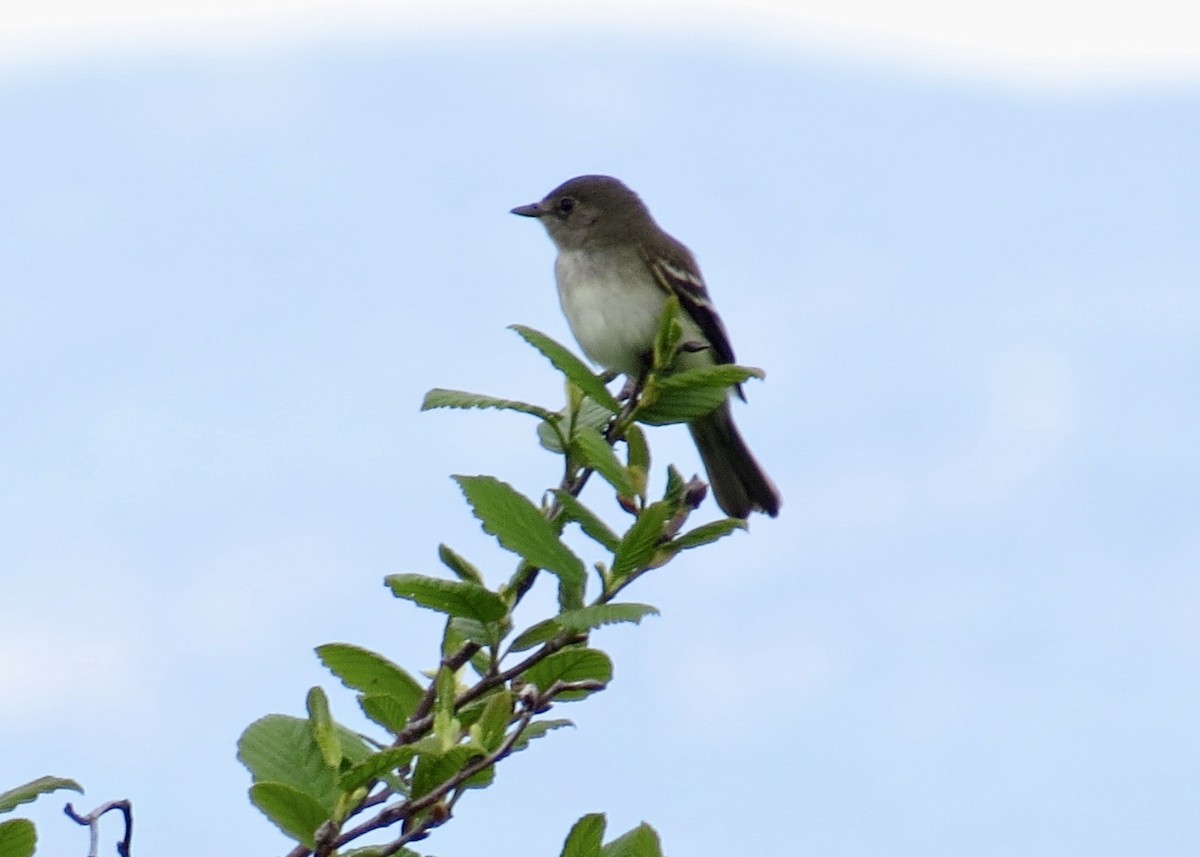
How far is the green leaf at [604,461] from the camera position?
110 inches

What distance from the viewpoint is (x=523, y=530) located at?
254cm

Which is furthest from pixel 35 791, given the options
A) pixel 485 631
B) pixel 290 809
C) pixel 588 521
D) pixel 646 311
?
pixel 646 311

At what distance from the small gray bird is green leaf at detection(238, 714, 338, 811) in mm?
3848

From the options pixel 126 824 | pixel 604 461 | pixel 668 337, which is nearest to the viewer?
pixel 126 824

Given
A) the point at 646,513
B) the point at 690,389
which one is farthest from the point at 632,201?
the point at 646,513

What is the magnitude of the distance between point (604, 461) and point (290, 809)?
0.90 metres

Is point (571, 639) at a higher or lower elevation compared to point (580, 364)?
lower

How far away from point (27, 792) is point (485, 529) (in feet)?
2.55

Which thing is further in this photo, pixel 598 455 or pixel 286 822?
pixel 598 455

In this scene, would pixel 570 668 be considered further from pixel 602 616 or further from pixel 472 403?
pixel 472 403

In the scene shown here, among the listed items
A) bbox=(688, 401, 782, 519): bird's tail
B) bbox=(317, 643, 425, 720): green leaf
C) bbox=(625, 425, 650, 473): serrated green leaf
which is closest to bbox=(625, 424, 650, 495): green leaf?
bbox=(625, 425, 650, 473): serrated green leaf

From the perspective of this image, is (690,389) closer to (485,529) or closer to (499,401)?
(499,401)

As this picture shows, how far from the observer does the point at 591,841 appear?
2264mm

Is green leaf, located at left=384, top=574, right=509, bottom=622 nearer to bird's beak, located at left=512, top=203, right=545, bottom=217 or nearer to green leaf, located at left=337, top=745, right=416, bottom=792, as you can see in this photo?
green leaf, located at left=337, top=745, right=416, bottom=792
